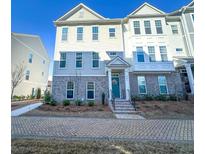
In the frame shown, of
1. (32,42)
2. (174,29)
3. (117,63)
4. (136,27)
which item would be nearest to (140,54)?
(117,63)

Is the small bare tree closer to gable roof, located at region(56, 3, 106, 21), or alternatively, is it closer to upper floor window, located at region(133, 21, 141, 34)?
gable roof, located at region(56, 3, 106, 21)

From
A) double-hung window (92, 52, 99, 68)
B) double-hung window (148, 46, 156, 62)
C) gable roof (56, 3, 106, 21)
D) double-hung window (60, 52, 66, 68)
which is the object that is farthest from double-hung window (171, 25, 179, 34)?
double-hung window (60, 52, 66, 68)

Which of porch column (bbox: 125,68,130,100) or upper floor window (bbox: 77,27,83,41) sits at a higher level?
upper floor window (bbox: 77,27,83,41)

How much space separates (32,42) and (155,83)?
21.1m

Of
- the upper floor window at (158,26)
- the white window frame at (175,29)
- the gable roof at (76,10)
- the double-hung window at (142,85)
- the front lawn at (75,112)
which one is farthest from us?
the white window frame at (175,29)

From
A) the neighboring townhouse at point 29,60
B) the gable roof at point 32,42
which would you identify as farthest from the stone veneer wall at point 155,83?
the gable roof at point 32,42

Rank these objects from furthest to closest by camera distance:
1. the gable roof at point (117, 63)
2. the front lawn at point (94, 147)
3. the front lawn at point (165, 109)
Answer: the gable roof at point (117, 63), the front lawn at point (165, 109), the front lawn at point (94, 147)

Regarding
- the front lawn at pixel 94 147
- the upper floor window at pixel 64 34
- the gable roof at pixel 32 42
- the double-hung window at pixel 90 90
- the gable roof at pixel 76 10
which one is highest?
the gable roof at pixel 76 10

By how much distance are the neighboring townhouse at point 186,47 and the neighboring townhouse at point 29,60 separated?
21485 millimetres

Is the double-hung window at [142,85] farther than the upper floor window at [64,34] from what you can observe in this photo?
No

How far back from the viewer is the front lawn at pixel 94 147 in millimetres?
3143

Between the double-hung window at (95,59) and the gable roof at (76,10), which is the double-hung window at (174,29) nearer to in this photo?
the gable roof at (76,10)

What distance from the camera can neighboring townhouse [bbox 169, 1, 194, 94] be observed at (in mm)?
12734
